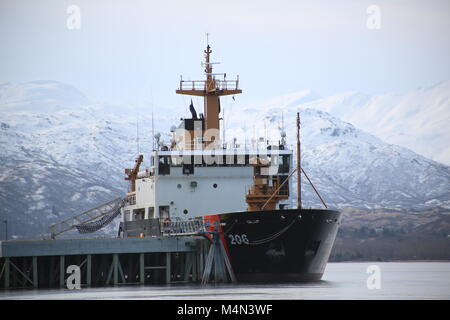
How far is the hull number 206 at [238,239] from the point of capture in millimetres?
64812

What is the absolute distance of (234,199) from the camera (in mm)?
71375

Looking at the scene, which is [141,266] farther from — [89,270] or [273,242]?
[273,242]

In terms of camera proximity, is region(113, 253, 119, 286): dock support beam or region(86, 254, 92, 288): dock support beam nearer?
region(86, 254, 92, 288): dock support beam

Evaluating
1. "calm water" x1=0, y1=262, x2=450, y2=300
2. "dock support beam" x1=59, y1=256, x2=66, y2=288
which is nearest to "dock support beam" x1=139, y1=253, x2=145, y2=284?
"calm water" x1=0, y1=262, x2=450, y2=300

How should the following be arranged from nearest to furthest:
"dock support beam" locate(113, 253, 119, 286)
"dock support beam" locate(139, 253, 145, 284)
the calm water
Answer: the calm water < "dock support beam" locate(113, 253, 119, 286) < "dock support beam" locate(139, 253, 145, 284)

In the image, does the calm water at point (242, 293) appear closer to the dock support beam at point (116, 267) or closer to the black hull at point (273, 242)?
the black hull at point (273, 242)

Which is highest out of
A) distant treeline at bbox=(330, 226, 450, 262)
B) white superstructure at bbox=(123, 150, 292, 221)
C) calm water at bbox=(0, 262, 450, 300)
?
white superstructure at bbox=(123, 150, 292, 221)

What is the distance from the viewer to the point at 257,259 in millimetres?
65188

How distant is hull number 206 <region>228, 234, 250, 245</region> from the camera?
64.8 meters

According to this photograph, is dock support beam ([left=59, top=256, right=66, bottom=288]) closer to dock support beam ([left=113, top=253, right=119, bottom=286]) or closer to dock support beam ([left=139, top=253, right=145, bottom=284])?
dock support beam ([left=113, top=253, right=119, bottom=286])

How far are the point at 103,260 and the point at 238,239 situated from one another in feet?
→ 35.5
